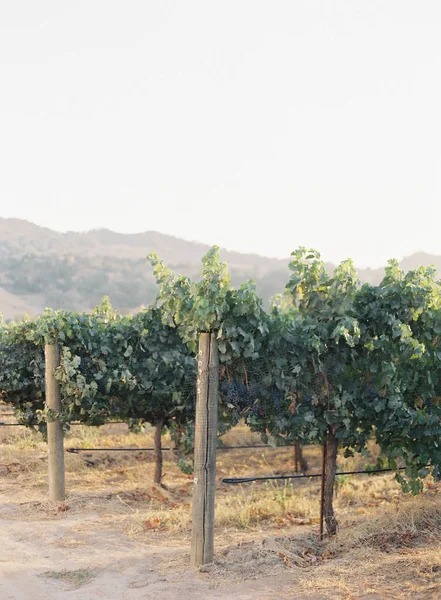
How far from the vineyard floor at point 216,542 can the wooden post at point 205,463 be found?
0.22m

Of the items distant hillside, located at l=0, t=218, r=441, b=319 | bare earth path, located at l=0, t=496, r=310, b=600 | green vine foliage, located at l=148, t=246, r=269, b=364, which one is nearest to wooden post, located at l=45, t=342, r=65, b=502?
bare earth path, located at l=0, t=496, r=310, b=600

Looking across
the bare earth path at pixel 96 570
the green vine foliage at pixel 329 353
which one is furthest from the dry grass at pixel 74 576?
the green vine foliage at pixel 329 353

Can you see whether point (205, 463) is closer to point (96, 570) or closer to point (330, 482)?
point (96, 570)

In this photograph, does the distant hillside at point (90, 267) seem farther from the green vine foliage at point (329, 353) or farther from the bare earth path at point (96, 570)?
the green vine foliage at point (329, 353)

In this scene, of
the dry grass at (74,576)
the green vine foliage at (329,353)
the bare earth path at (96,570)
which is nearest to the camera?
the bare earth path at (96,570)

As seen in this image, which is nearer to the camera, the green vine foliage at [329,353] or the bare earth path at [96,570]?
the bare earth path at [96,570]

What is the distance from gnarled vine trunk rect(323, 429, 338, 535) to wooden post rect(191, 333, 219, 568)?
1556mm

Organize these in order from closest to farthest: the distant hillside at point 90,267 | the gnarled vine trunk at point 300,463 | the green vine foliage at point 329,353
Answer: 1. the green vine foliage at point 329,353
2. the gnarled vine trunk at point 300,463
3. the distant hillside at point 90,267

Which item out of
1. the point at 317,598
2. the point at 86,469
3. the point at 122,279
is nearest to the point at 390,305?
the point at 317,598

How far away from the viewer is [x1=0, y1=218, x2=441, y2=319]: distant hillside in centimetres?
5694

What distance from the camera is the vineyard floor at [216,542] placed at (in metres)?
6.36

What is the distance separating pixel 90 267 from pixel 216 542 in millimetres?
58636

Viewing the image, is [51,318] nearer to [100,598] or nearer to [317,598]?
[100,598]

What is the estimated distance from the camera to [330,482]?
309 inches
